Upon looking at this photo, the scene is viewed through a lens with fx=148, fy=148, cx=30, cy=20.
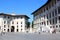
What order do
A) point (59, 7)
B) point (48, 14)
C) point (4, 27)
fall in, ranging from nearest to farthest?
1. point (59, 7)
2. point (48, 14)
3. point (4, 27)

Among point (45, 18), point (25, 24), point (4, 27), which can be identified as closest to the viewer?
point (45, 18)

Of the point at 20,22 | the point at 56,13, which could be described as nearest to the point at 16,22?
the point at 20,22

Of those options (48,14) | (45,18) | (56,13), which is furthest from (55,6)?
(45,18)

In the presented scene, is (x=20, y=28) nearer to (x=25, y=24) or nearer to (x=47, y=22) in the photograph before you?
(x=25, y=24)

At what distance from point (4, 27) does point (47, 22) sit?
4023cm

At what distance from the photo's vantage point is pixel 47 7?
186 feet

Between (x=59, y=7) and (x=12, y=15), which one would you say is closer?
(x=59, y=7)

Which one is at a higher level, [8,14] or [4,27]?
[8,14]

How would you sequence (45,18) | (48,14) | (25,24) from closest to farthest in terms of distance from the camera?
(48,14) < (45,18) < (25,24)

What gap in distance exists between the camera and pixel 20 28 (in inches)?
3671

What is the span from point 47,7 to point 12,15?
42173 mm

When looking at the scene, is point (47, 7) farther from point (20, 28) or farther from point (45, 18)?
point (20, 28)

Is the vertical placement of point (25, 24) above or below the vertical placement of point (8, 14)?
below

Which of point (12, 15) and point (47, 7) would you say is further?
point (12, 15)
